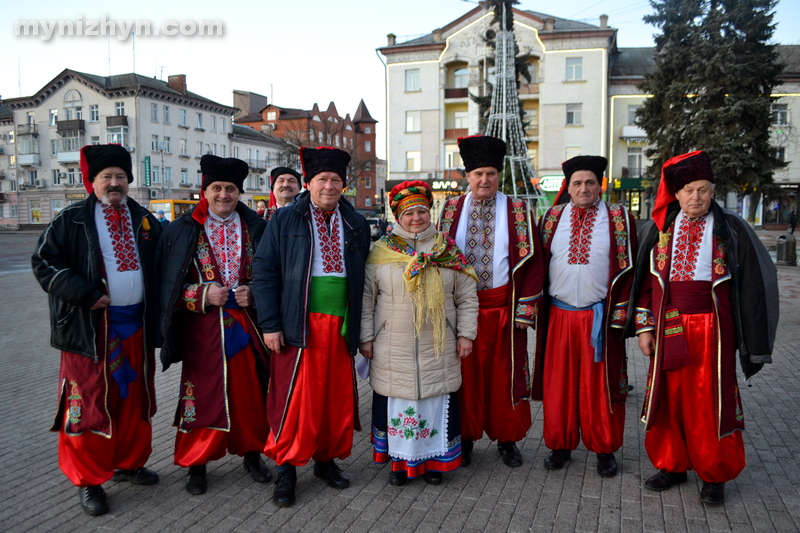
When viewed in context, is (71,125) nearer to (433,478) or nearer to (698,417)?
(433,478)

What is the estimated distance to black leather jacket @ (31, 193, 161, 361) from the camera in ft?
10.8

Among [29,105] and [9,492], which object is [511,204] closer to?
[9,492]

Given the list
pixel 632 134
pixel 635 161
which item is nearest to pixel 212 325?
pixel 632 134

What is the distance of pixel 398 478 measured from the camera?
3.71 m

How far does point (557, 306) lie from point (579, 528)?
1395mm

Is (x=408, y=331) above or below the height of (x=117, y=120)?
below

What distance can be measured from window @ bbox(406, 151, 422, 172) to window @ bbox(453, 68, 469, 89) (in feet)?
16.6

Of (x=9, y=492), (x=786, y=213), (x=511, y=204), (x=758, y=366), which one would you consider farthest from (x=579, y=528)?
(x=786, y=213)

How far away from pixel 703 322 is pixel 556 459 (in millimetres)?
1309

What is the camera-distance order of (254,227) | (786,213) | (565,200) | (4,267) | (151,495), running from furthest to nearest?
(786,213)
(4,267)
(565,200)
(254,227)
(151,495)

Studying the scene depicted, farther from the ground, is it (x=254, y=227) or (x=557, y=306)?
(x=254, y=227)

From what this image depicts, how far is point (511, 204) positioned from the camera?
4.07 m

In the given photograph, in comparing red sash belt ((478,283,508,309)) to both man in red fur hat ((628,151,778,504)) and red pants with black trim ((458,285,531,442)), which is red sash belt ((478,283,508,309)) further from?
man in red fur hat ((628,151,778,504))

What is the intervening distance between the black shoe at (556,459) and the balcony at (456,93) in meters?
35.7
